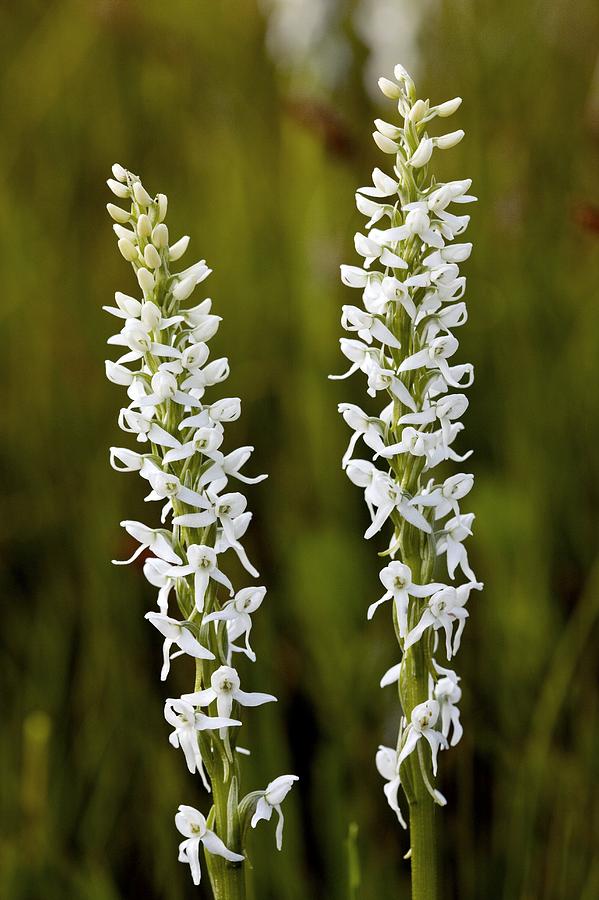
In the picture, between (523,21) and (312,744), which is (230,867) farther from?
(523,21)

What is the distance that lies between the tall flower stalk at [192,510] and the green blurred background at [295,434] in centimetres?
76

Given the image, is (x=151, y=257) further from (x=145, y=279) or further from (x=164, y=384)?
(x=164, y=384)

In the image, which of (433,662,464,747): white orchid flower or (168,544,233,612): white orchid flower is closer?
(168,544,233,612): white orchid flower

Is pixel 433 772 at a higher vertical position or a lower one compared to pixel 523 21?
lower

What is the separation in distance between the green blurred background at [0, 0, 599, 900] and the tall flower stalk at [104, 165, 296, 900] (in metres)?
0.76

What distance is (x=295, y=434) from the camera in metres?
4.01

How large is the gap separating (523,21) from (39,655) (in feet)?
11.6

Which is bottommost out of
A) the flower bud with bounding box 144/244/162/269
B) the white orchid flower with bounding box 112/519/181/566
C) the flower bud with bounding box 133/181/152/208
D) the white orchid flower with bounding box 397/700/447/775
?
the white orchid flower with bounding box 397/700/447/775

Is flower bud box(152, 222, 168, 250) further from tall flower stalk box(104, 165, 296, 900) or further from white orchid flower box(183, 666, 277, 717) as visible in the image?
white orchid flower box(183, 666, 277, 717)

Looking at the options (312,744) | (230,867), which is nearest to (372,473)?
(230,867)

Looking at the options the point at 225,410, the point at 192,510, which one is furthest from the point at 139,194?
the point at 192,510

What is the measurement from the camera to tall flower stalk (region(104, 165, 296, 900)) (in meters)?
1.26

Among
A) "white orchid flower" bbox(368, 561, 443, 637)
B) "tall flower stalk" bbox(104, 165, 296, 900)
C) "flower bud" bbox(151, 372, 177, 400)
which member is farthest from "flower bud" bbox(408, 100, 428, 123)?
"white orchid flower" bbox(368, 561, 443, 637)

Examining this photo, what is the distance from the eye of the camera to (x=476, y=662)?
9.71 ft
